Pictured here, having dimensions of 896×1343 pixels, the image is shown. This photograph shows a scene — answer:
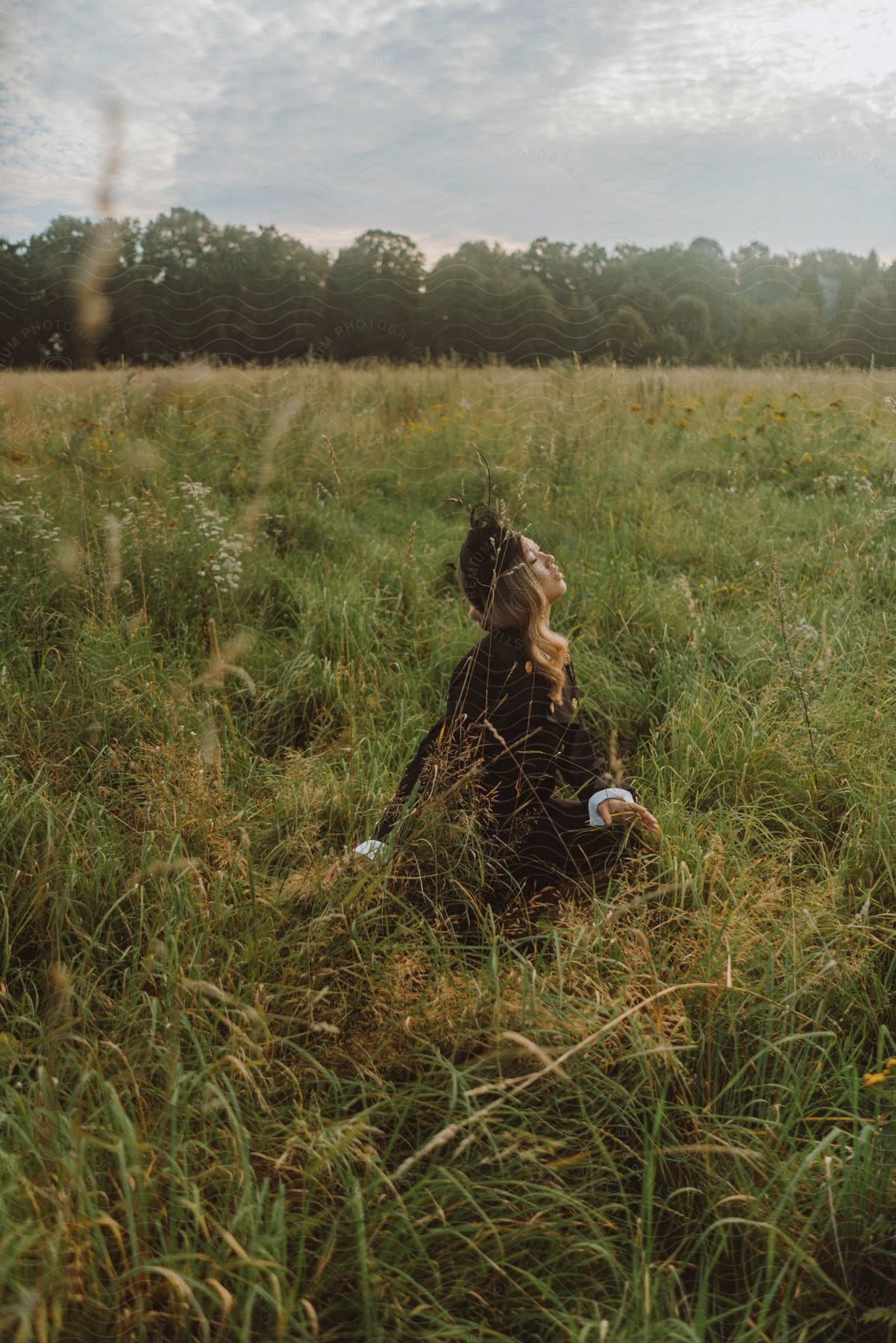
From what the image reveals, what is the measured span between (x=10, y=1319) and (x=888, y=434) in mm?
6519

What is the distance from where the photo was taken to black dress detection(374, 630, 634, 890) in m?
2.07

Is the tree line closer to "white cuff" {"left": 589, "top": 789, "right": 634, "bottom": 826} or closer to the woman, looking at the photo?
the woman

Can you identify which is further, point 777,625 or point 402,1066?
point 777,625

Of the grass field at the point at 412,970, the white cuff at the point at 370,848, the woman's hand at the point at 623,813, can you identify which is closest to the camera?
the grass field at the point at 412,970

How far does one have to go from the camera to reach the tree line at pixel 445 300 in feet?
26.2

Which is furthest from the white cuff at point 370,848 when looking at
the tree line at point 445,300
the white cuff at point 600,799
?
the tree line at point 445,300

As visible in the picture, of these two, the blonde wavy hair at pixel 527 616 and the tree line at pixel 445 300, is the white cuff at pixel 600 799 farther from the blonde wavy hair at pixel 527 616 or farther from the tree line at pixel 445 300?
the tree line at pixel 445 300

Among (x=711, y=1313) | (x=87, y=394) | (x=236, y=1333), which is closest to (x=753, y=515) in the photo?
(x=711, y=1313)

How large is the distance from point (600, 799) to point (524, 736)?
24cm

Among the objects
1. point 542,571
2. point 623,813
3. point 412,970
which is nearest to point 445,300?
point 542,571

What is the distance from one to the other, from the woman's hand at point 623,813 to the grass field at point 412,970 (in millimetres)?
128

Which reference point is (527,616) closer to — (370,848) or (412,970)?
(370,848)

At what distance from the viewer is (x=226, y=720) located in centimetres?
274

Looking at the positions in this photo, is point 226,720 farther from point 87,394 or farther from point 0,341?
point 0,341
